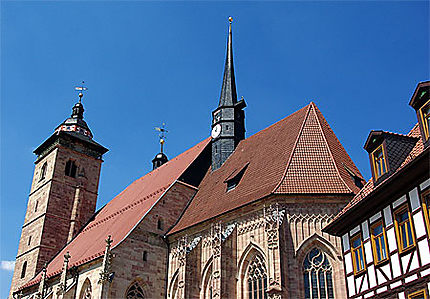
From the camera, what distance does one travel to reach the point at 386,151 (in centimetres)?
1201

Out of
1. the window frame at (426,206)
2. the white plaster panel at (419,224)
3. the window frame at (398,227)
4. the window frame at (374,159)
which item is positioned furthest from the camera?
the window frame at (374,159)

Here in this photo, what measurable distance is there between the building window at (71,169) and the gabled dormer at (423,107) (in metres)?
29.2

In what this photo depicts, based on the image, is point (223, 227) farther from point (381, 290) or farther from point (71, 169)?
point (71, 169)

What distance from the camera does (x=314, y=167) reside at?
19.5 metres

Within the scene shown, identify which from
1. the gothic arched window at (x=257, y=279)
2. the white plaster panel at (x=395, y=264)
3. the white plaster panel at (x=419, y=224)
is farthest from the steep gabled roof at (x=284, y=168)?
the white plaster panel at (x=419, y=224)

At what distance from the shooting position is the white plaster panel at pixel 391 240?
11159 millimetres

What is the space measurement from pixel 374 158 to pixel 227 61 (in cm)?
1964

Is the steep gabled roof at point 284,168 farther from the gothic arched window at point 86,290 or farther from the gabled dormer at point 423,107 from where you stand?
the gabled dormer at point 423,107

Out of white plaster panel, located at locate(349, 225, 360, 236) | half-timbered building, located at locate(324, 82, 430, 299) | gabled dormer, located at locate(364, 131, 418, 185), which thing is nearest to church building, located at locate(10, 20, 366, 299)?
white plaster panel, located at locate(349, 225, 360, 236)

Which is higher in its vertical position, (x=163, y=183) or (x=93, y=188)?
(x=93, y=188)

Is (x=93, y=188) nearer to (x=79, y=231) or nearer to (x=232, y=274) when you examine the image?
(x=79, y=231)

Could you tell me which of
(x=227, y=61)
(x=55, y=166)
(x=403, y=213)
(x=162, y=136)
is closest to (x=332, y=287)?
(x=403, y=213)

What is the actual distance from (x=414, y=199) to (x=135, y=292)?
1449cm

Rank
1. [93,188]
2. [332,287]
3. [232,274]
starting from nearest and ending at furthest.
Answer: [332,287] → [232,274] → [93,188]
